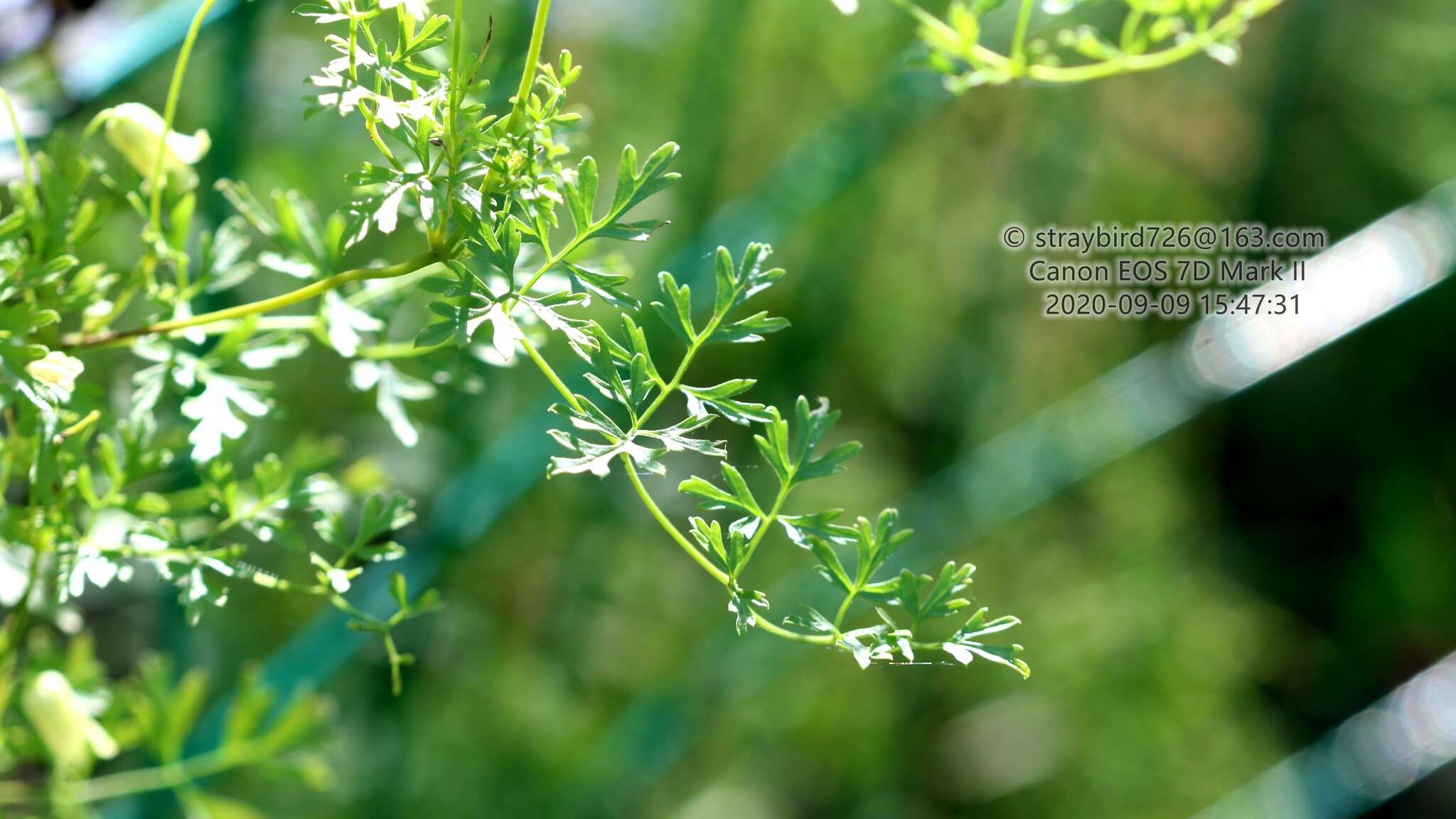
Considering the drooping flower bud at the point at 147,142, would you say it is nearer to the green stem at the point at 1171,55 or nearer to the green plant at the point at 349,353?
the green plant at the point at 349,353

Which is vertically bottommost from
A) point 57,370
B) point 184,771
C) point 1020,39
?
point 184,771

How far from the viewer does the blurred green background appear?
0.74m

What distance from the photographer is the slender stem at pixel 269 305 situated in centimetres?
19

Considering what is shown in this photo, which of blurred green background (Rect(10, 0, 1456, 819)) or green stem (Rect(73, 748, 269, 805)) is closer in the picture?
green stem (Rect(73, 748, 269, 805))

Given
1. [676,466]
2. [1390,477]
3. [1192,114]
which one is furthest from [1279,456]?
[676,466]

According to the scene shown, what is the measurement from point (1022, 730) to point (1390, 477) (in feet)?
1.61

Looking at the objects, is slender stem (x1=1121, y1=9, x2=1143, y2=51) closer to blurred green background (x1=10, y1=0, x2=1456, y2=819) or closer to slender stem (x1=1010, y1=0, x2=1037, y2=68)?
slender stem (x1=1010, y1=0, x2=1037, y2=68)

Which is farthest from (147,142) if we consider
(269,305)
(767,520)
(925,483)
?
(925,483)

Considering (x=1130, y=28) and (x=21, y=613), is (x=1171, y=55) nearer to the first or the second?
(x=1130, y=28)

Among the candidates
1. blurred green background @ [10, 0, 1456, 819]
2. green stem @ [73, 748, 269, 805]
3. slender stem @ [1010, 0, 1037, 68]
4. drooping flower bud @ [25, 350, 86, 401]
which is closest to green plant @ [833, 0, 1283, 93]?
slender stem @ [1010, 0, 1037, 68]

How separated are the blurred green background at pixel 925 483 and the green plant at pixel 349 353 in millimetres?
250

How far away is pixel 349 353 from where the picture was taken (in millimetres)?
242

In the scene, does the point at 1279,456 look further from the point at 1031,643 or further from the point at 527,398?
the point at 527,398

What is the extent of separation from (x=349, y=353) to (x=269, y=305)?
0.03m
